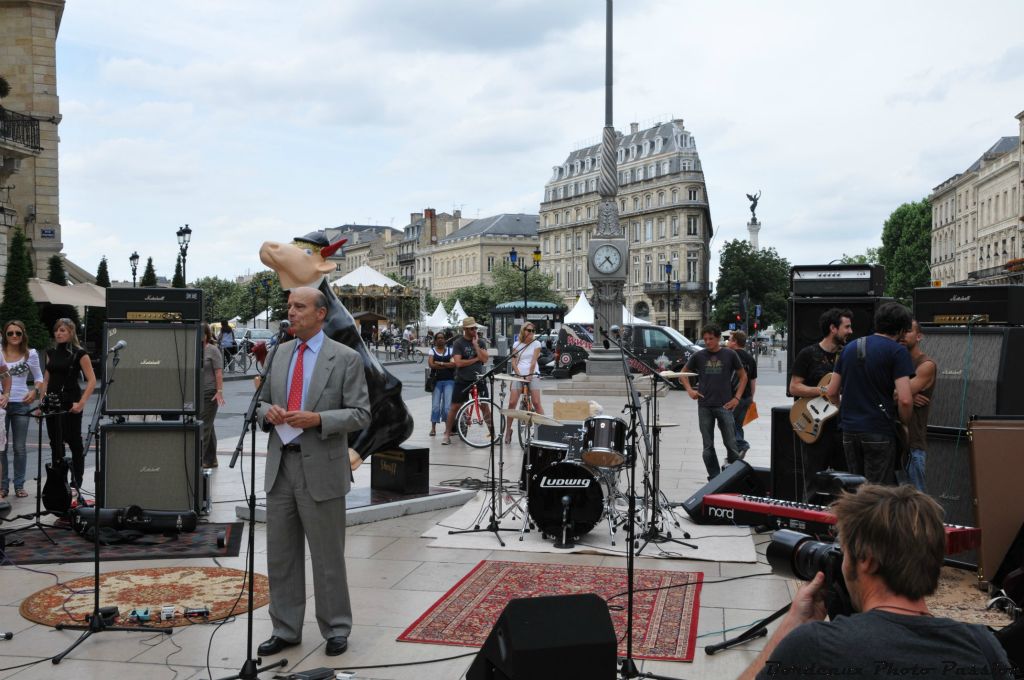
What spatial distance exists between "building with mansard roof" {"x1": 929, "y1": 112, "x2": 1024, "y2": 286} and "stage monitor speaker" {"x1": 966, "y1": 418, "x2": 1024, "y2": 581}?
67.7 meters

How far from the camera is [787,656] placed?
2209mm

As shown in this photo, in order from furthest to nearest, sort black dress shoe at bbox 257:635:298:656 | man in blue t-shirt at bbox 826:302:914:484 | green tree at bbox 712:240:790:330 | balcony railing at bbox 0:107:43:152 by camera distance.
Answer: green tree at bbox 712:240:790:330 < balcony railing at bbox 0:107:43:152 < man in blue t-shirt at bbox 826:302:914:484 < black dress shoe at bbox 257:635:298:656

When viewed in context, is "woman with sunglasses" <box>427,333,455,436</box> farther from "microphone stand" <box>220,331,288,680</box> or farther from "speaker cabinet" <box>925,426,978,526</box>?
"microphone stand" <box>220,331,288,680</box>

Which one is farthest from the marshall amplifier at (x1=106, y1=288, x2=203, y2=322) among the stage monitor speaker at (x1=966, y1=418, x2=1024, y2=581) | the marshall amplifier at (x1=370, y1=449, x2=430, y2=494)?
the stage monitor speaker at (x1=966, y1=418, x2=1024, y2=581)

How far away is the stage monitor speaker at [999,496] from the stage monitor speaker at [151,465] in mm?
6251

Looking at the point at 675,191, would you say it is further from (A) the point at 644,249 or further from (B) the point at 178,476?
(B) the point at 178,476

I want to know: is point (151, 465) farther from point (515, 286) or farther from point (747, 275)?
point (515, 286)

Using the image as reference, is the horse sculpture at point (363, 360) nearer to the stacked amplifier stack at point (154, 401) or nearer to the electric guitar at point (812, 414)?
the stacked amplifier stack at point (154, 401)

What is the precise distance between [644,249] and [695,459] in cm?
8894

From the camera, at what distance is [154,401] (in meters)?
8.36

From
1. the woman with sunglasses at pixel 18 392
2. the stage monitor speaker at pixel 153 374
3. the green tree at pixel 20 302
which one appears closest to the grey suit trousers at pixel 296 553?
the stage monitor speaker at pixel 153 374

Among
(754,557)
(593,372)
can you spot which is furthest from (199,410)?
(593,372)

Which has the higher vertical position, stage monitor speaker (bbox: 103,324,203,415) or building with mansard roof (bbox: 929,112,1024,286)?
building with mansard roof (bbox: 929,112,1024,286)

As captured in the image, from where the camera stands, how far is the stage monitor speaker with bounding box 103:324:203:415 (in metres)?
8.32
